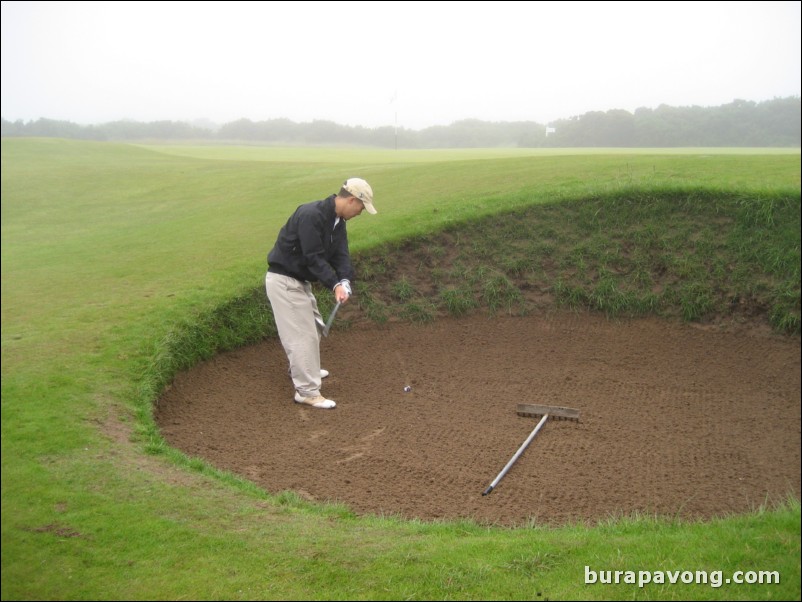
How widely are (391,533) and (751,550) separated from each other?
2179 millimetres

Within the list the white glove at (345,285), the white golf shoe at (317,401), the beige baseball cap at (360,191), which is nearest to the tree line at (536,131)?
the beige baseball cap at (360,191)

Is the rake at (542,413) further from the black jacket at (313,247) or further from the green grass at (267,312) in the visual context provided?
the black jacket at (313,247)

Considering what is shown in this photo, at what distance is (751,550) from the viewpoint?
289 centimetres

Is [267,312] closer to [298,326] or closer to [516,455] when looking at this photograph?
[298,326]

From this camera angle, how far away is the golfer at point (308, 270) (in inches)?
275

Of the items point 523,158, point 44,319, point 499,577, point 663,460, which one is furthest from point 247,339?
point 523,158

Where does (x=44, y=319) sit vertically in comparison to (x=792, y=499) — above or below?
above

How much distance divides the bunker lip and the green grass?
1.23ft

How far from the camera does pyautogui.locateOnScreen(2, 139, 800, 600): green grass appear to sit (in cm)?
344

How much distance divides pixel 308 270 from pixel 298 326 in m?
0.64

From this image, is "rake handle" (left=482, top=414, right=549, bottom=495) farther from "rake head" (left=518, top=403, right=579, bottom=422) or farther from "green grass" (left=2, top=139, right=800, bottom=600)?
"green grass" (left=2, top=139, right=800, bottom=600)

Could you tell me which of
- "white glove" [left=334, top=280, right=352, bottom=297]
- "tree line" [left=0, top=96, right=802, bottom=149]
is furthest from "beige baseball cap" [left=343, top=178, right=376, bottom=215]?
"tree line" [left=0, top=96, right=802, bottom=149]

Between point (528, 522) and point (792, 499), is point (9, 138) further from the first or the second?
point (792, 499)

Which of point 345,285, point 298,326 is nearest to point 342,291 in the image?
point 345,285
